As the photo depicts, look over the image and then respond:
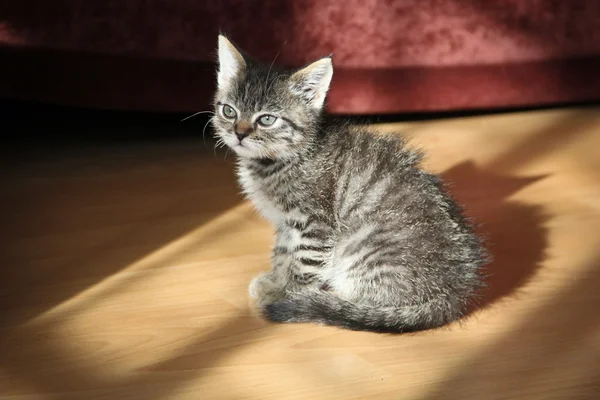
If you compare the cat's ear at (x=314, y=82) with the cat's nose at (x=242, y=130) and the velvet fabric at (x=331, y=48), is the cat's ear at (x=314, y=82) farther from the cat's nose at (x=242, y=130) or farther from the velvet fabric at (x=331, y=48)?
the velvet fabric at (x=331, y=48)

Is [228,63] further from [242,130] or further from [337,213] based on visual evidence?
[337,213]

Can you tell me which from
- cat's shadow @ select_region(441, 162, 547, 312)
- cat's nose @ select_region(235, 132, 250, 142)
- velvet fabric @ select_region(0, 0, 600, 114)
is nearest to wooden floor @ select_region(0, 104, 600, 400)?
cat's shadow @ select_region(441, 162, 547, 312)

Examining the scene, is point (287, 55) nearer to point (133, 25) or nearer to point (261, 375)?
point (133, 25)

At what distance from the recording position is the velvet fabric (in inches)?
105

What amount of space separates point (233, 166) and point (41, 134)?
75 cm

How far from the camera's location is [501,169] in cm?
276

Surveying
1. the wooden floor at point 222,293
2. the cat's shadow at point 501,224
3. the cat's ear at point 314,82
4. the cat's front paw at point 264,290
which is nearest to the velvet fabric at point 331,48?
the wooden floor at point 222,293

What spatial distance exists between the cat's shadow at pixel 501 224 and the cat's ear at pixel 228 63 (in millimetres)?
757

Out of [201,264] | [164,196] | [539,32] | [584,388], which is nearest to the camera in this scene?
[584,388]

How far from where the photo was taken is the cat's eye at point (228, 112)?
6.52 feet

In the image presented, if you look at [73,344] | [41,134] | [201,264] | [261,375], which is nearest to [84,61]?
[41,134]

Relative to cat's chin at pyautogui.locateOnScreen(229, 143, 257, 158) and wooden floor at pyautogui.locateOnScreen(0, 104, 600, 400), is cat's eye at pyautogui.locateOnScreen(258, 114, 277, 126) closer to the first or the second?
cat's chin at pyautogui.locateOnScreen(229, 143, 257, 158)

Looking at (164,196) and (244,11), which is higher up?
(244,11)

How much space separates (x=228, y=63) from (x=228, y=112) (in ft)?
0.44
